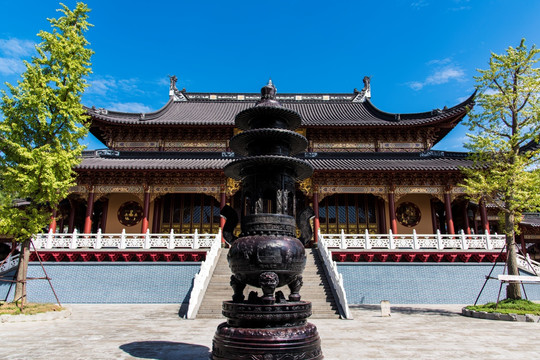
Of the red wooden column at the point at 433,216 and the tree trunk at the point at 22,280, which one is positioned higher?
the red wooden column at the point at 433,216

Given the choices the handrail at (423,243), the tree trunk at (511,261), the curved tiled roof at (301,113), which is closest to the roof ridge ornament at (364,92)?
the curved tiled roof at (301,113)

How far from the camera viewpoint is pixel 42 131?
11.6 meters

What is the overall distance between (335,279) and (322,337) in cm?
477

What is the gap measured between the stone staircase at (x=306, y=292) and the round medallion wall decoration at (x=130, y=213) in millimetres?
7730

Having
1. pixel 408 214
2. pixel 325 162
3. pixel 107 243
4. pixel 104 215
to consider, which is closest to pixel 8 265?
pixel 107 243

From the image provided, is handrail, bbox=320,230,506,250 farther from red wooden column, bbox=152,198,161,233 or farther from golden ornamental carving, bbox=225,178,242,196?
red wooden column, bbox=152,198,161,233

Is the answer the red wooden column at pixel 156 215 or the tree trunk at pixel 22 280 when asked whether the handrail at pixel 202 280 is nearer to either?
the tree trunk at pixel 22 280

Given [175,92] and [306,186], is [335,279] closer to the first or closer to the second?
[306,186]

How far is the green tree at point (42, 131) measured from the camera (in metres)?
10.8

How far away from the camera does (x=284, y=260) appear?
5.07 metres

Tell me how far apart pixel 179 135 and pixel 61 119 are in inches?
387

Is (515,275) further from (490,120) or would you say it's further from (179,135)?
(179,135)

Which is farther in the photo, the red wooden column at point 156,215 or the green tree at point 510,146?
the red wooden column at point 156,215

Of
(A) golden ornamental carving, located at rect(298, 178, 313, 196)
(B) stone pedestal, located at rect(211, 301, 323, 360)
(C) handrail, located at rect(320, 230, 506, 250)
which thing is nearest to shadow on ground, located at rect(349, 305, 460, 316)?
(C) handrail, located at rect(320, 230, 506, 250)
